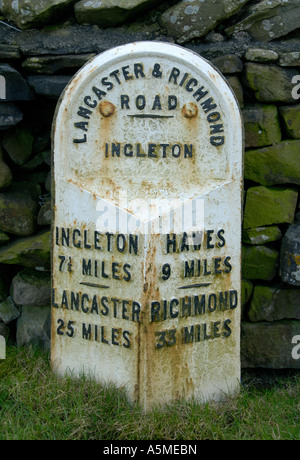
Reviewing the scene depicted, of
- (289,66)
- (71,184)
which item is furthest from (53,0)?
(289,66)

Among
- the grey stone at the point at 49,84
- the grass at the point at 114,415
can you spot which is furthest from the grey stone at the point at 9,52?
the grass at the point at 114,415

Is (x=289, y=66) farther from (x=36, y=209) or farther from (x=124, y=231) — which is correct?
(x=36, y=209)

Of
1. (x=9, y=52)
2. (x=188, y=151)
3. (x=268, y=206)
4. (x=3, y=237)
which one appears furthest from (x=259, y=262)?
(x=9, y=52)

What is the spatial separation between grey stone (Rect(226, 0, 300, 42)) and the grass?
194 cm

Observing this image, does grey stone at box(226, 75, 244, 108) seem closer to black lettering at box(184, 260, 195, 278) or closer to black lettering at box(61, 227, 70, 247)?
black lettering at box(184, 260, 195, 278)

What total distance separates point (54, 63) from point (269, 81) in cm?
117

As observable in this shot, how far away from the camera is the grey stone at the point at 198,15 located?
8.92 feet

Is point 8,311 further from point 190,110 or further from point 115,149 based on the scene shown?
point 190,110

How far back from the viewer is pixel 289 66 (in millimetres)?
2719

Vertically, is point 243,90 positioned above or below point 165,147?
above

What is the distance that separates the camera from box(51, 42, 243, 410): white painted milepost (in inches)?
91.4

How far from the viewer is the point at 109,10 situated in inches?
108

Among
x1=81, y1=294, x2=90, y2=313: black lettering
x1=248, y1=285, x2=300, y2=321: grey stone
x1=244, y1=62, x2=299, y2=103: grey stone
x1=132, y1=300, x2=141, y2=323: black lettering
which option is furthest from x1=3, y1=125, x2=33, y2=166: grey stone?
x1=248, y1=285, x2=300, y2=321: grey stone

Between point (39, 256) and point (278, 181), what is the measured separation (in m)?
1.40
